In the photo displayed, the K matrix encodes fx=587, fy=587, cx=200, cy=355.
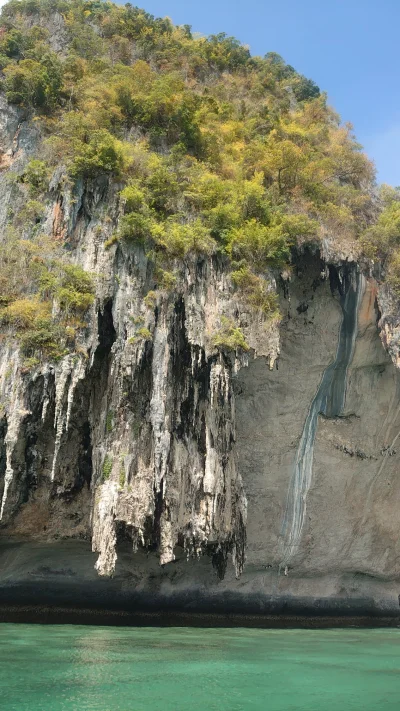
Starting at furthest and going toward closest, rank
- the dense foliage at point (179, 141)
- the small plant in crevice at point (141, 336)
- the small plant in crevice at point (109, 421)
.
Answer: the dense foliage at point (179, 141)
the small plant in crevice at point (109, 421)
the small plant in crevice at point (141, 336)

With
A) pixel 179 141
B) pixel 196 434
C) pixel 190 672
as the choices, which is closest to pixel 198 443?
pixel 196 434

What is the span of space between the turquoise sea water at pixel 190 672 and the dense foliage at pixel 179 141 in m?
6.75

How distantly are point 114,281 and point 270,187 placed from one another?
571cm

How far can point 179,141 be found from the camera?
17.5m

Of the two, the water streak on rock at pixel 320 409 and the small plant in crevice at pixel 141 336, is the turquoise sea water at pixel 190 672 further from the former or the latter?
the small plant in crevice at pixel 141 336

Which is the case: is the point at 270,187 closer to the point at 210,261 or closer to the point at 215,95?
the point at 210,261

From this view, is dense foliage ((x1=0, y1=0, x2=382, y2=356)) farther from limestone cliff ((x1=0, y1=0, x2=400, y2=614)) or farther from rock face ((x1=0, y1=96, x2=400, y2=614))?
rock face ((x1=0, y1=96, x2=400, y2=614))

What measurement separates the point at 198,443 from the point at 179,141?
9.18 metres

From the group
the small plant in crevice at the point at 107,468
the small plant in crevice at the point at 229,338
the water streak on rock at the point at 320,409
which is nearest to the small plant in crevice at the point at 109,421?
the small plant in crevice at the point at 107,468

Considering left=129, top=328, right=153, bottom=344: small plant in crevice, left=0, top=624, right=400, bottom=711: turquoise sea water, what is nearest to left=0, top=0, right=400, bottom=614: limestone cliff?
left=129, top=328, right=153, bottom=344: small plant in crevice

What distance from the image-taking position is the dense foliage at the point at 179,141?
1494 cm

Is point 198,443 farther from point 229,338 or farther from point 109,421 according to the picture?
point 229,338

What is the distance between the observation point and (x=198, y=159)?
1748cm

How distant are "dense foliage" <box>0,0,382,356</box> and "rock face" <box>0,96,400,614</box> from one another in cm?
73
